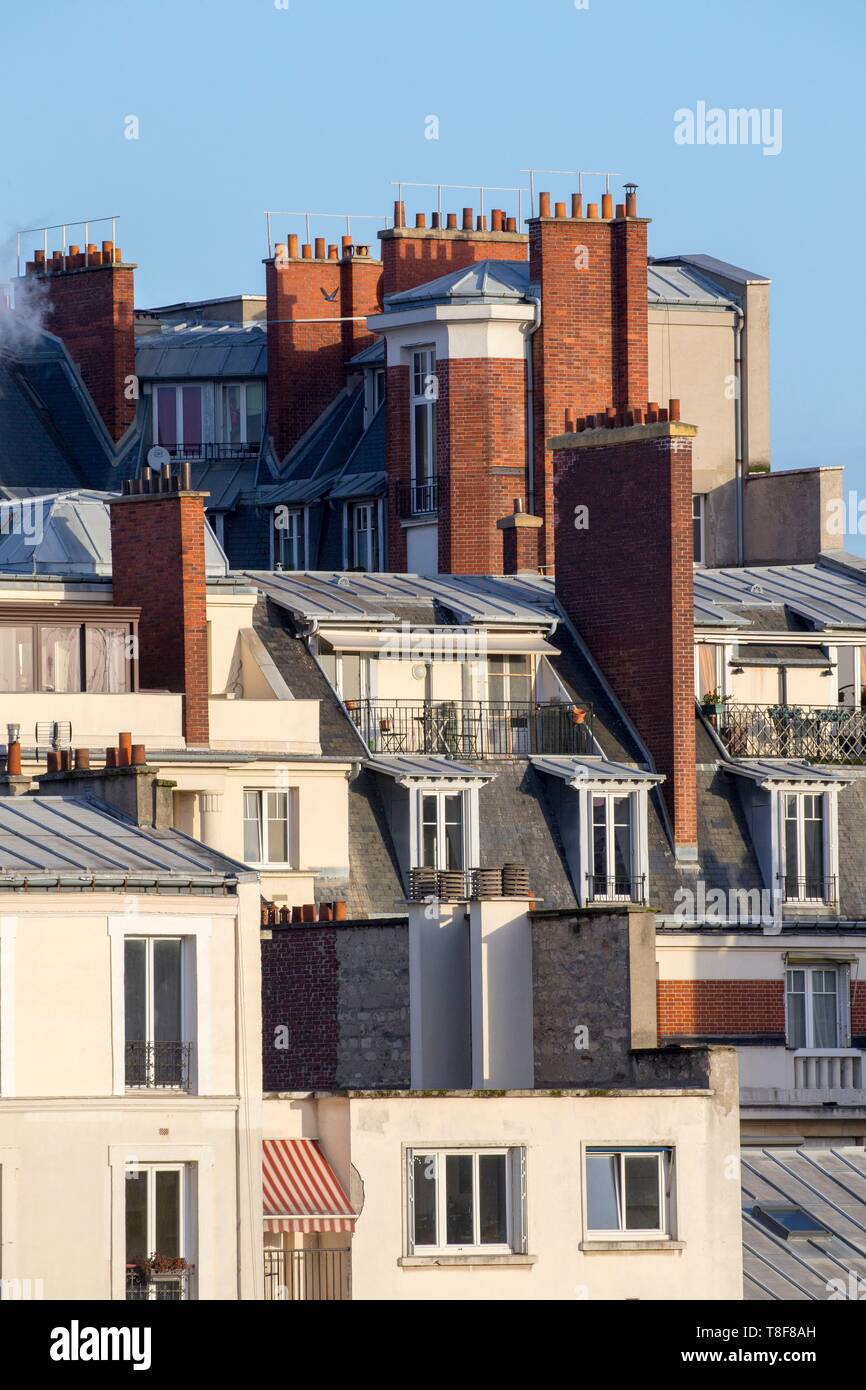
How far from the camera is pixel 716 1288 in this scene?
49.8m

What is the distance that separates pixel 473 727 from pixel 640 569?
3.91 m

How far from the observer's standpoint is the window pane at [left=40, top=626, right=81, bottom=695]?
223 feet

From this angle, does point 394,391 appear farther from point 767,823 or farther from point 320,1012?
point 320,1012

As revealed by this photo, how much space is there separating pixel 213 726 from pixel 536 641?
24.0ft

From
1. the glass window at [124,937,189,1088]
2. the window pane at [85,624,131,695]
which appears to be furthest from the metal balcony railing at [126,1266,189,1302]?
the window pane at [85,624,131,695]

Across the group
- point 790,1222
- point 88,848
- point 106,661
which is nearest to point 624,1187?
point 790,1222

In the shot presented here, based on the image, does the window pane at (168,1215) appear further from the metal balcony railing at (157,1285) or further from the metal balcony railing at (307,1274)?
the metal balcony railing at (307,1274)

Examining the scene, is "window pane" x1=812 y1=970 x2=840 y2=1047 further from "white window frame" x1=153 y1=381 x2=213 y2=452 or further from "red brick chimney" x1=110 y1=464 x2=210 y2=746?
"white window frame" x1=153 y1=381 x2=213 y2=452

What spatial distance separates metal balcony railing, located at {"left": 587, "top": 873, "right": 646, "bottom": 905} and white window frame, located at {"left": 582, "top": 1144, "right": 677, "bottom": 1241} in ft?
61.7

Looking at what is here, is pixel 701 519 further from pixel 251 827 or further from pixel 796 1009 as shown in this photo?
pixel 251 827

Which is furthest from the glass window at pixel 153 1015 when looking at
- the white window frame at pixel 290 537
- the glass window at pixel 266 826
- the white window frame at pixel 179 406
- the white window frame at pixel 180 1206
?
the white window frame at pixel 179 406

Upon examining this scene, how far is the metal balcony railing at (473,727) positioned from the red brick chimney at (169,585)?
3779 mm

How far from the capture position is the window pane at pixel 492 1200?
48.8m
